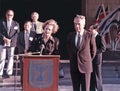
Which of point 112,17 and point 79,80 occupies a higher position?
point 112,17

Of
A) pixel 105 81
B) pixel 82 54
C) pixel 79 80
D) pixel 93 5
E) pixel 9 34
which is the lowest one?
pixel 105 81

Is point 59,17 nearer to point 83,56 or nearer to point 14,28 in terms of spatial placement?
point 14,28

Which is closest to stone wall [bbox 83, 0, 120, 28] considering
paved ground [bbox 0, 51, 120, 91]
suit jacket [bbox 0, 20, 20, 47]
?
paved ground [bbox 0, 51, 120, 91]

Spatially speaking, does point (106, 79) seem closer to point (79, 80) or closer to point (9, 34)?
point (9, 34)

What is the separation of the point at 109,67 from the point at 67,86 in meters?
3.71

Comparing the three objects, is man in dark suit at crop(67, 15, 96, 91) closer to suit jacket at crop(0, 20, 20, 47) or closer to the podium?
the podium

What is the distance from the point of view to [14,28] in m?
13.9

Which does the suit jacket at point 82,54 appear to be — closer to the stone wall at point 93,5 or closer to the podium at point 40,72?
the podium at point 40,72

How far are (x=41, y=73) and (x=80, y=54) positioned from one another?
844 mm

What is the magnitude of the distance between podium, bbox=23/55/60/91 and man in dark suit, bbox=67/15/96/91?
346 millimetres

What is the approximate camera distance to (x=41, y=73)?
9.52 m

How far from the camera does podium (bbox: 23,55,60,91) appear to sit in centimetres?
941

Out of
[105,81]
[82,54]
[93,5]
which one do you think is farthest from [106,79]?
[82,54]

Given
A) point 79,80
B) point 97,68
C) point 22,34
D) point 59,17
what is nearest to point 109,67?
point 59,17
